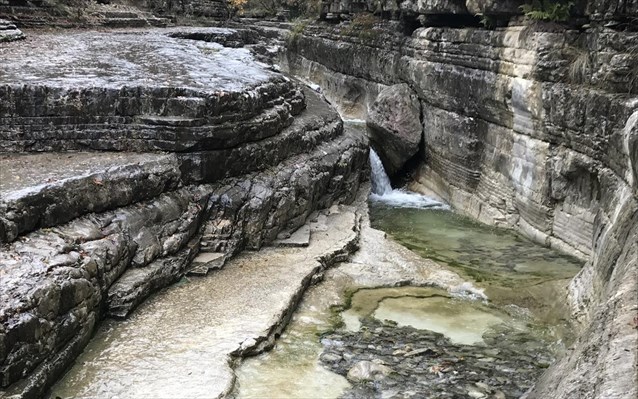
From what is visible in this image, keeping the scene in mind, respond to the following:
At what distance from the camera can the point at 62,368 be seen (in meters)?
5.91

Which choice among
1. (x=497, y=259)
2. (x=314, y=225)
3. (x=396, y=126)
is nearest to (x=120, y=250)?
(x=314, y=225)

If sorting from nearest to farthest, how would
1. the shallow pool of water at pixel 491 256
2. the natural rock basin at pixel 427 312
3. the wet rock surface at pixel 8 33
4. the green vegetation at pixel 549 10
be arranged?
the natural rock basin at pixel 427 312 < the shallow pool of water at pixel 491 256 < the green vegetation at pixel 549 10 < the wet rock surface at pixel 8 33

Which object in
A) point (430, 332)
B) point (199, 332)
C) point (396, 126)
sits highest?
point (396, 126)

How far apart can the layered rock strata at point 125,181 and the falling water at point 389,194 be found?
2.07 metres

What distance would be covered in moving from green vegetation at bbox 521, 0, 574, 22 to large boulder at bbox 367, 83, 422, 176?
405cm

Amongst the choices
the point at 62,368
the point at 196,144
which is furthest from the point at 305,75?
Answer: the point at 62,368

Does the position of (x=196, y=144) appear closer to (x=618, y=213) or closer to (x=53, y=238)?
(x=53, y=238)

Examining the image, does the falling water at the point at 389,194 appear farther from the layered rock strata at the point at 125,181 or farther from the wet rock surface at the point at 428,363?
the wet rock surface at the point at 428,363

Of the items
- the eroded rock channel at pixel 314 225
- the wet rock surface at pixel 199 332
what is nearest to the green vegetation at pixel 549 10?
the eroded rock channel at pixel 314 225

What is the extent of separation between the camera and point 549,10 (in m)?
10.4

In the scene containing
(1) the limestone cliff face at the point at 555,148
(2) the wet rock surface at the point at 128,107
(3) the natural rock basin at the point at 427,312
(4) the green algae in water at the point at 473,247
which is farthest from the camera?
(4) the green algae in water at the point at 473,247

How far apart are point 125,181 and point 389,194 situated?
25.0 ft

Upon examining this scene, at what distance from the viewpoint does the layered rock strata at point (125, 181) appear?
5.92 meters

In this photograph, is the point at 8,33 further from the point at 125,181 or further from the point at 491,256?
the point at 491,256
